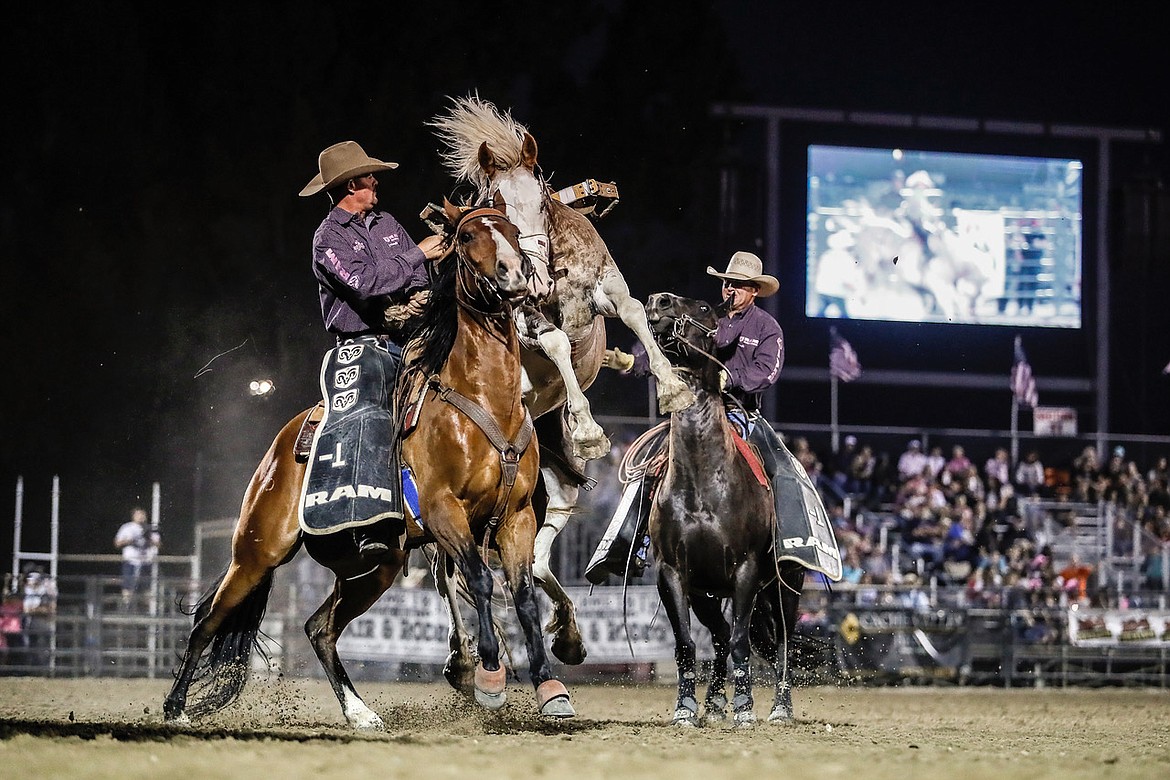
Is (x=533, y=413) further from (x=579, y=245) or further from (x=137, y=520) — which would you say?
(x=137, y=520)

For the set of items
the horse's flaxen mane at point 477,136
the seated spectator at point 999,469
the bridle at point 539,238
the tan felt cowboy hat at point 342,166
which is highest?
the horse's flaxen mane at point 477,136

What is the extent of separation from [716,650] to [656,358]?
177 cm

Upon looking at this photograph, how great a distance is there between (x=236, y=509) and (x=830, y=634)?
6551 mm

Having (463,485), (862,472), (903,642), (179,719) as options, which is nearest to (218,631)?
(179,719)

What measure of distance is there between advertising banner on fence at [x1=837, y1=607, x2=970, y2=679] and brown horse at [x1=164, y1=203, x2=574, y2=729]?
8.65 metres

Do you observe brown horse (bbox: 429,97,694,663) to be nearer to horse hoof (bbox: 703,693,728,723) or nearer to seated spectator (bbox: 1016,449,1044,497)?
horse hoof (bbox: 703,693,728,723)

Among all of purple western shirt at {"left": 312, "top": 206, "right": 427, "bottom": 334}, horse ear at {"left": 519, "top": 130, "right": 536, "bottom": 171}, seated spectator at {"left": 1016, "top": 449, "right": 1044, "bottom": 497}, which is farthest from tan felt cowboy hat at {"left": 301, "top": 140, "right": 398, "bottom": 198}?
seated spectator at {"left": 1016, "top": 449, "right": 1044, "bottom": 497}

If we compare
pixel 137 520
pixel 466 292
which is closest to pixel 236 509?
pixel 137 520

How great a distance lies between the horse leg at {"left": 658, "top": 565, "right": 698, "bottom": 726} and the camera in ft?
23.8

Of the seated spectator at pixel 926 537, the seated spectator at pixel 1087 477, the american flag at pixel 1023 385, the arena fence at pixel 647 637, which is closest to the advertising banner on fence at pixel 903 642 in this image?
the arena fence at pixel 647 637

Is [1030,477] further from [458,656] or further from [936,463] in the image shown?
[458,656]

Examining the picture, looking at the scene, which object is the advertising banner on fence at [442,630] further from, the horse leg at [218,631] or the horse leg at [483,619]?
the horse leg at [483,619]

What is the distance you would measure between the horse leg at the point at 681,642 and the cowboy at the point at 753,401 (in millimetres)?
576

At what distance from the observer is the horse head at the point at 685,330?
7520 mm
